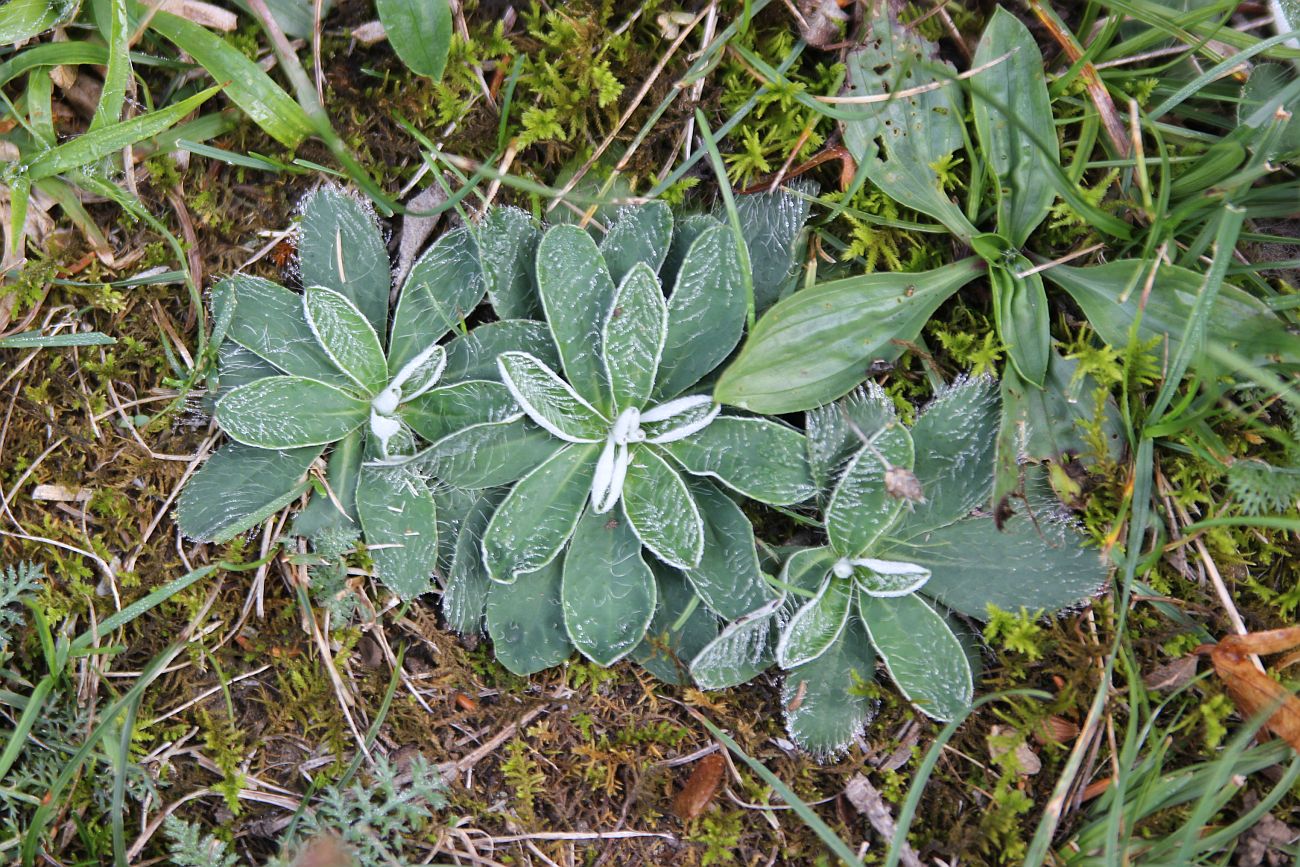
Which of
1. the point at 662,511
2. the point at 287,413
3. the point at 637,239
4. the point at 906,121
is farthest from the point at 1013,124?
the point at 287,413

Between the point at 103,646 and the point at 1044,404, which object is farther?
the point at 103,646

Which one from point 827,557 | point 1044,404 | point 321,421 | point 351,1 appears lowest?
point 827,557

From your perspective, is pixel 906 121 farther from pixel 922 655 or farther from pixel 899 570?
pixel 922 655

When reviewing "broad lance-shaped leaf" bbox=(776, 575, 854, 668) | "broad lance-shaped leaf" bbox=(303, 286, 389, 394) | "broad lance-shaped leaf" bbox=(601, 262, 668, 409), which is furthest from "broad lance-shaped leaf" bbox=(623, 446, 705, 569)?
"broad lance-shaped leaf" bbox=(303, 286, 389, 394)

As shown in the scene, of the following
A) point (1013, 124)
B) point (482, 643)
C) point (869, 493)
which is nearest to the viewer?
point (869, 493)

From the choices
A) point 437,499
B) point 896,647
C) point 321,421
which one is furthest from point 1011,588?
point 321,421

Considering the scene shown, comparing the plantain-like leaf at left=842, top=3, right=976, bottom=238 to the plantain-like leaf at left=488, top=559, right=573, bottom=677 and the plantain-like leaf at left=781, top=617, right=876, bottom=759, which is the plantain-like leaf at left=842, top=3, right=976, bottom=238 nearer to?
the plantain-like leaf at left=781, top=617, right=876, bottom=759

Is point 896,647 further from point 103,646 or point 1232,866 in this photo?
point 103,646
